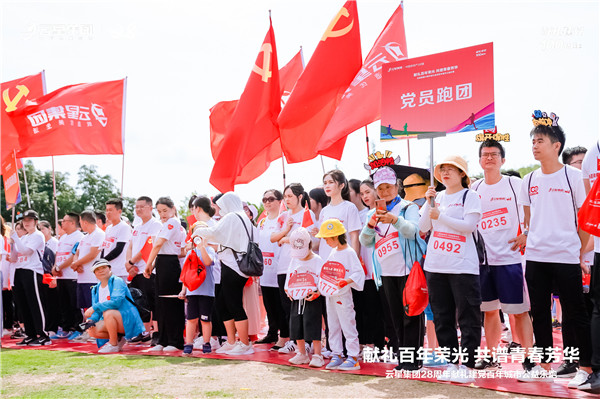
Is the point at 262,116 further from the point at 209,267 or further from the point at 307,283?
the point at 307,283

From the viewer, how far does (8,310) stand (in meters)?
11.4

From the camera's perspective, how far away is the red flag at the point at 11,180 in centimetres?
1075

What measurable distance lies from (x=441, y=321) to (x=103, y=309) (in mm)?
4739

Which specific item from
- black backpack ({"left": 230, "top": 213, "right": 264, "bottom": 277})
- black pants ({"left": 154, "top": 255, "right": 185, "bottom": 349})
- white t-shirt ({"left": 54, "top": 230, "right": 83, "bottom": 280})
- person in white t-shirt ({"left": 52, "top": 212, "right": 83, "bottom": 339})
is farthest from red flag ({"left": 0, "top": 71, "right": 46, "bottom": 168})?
black backpack ({"left": 230, "top": 213, "right": 264, "bottom": 277})

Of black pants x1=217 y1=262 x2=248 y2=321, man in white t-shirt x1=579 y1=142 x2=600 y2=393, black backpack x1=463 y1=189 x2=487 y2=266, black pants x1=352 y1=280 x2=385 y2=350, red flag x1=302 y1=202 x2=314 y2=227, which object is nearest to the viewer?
man in white t-shirt x1=579 y1=142 x2=600 y2=393

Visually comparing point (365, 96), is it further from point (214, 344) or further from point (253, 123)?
point (214, 344)

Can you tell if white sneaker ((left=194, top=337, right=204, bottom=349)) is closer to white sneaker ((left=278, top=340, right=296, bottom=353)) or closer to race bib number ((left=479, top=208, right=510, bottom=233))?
white sneaker ((left=278, top=340, right=296, bottom=353))

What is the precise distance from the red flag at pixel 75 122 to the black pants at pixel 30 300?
2150 millimetres

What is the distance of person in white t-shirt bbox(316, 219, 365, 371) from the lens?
5.97 metres

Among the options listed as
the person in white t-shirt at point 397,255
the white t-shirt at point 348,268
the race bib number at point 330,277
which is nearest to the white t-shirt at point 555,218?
the person in white t-shirt at point 397,255

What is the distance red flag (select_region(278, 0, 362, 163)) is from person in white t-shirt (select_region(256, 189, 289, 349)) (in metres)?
0.92

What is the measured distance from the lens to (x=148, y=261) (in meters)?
7.80

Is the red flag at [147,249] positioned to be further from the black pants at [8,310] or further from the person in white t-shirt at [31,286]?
the black pants at [8,310]

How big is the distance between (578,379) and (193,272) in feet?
14.6
